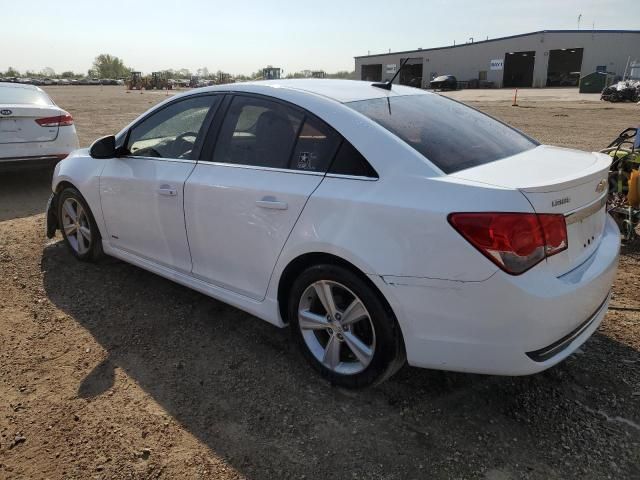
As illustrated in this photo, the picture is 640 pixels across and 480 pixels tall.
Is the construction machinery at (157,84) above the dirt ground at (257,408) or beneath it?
above

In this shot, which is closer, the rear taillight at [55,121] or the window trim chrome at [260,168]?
the window trim chrome at [260,168]

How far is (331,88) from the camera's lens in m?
3.26

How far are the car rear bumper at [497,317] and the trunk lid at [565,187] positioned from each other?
105 mm

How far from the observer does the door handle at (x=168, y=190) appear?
3.47 m

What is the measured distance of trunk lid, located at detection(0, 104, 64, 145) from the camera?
682cm

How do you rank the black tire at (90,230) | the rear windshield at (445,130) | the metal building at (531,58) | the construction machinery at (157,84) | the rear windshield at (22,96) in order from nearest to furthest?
the rear windshield at (445,130), the black tire at (90,230), the rear windshield at (22,96), the metal building at (531,58), the construction machinery at (157,84)

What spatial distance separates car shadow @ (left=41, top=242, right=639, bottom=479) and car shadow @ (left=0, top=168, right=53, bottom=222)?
3.67 metres

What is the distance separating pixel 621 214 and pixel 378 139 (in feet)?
11.5

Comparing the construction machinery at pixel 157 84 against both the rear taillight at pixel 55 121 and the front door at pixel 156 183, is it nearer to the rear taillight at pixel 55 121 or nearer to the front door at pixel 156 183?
the rear taillight at pixel 55 121

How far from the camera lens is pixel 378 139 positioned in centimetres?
264

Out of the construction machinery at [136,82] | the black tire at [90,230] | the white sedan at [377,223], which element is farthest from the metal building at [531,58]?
the white sedan at [377,223]

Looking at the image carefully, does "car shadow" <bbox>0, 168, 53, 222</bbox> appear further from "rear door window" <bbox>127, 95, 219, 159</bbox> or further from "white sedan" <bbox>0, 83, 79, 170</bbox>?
"rear door window" <bbox>127, 95, 219, 159</bbox>

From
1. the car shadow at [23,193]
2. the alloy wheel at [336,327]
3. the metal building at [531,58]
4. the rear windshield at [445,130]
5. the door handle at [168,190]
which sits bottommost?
the car shadow at [23,193]

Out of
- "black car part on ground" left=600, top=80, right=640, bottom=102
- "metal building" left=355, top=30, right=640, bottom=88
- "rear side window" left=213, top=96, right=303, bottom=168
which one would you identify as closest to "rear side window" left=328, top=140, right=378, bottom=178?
"rear side window" left=213, top=96, right=303, bottom=168
